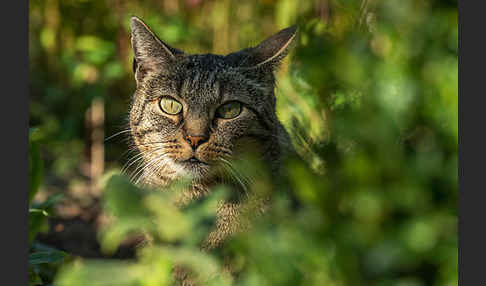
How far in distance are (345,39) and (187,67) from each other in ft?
3.74

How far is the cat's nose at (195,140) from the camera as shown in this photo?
1830mm

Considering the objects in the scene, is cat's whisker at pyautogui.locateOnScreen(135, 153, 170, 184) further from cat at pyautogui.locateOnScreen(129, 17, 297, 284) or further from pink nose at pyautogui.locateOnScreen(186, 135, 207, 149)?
pink nose at pyautogui.locateOnScreen(186, 135, 207, 149)

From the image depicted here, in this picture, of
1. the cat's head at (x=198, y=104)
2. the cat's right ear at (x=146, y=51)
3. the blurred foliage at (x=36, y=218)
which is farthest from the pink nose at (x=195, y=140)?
the blurred foliage at (x=36, y=218)

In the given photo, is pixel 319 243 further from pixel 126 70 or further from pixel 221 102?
pixel 126 70

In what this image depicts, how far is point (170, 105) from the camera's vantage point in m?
1.95

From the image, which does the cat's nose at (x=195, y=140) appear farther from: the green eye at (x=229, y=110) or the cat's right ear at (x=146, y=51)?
the cat's right ear at (x=146, y=51)

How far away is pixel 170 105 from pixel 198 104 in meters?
0.14

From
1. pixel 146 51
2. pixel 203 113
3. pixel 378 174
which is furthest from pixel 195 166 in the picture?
pixel 378 174

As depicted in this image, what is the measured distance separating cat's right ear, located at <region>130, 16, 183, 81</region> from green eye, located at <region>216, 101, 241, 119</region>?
29 centimetres

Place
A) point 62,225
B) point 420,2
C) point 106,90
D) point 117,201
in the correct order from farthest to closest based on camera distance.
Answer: point 106,90, point 62,225, point 420,2, point 117,201

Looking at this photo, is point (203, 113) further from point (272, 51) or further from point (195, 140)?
point (272, 51)

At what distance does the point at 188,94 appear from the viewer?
1898mm

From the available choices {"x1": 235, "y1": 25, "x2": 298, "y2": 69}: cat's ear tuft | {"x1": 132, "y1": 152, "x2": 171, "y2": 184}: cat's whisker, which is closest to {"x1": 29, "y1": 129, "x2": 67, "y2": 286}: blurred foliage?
{"x1": 132, "y1": 152, "x2": 171, "y2": 184}: cat's whisker

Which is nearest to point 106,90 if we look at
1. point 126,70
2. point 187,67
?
point 126,70
